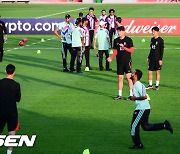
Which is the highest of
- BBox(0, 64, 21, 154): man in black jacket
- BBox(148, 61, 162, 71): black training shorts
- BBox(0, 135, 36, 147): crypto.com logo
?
BBox(0, 64, 21, 154): man in black jacket

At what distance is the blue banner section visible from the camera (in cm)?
4541

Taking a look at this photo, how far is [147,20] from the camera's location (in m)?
44.1

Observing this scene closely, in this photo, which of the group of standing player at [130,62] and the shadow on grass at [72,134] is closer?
the group of standing player at [130,62]

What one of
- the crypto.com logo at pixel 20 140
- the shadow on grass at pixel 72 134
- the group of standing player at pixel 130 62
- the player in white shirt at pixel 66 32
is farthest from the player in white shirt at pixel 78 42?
the crypto.com logo at pixel 20 140

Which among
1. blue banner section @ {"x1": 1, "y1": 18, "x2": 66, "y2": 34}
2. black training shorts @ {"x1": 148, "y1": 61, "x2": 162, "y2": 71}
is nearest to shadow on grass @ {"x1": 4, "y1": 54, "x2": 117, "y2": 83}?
black training shorts @ {"x1": 148, "y1": 61, "x2": 162, "y2": 71}

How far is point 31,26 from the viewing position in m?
45.9

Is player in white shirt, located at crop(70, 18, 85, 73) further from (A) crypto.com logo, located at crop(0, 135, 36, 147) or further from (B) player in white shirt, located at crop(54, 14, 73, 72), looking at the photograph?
(A) crypto.com logo, located at crop(0, 135, 36, 147)

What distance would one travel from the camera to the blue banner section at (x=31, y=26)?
45.4 meters

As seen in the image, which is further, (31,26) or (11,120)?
(31,26)

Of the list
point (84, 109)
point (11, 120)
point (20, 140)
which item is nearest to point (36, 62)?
point (84, 109)

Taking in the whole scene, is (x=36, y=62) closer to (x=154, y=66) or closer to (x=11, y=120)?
(x=154, y=66)

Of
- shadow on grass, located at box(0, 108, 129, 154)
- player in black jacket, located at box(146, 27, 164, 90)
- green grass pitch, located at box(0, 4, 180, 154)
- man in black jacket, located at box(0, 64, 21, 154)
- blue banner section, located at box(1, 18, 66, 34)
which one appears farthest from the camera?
blue banner section, located at box(1, 18, 66, 34)

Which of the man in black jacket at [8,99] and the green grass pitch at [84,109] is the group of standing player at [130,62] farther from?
the man in black jacket at [8,99]

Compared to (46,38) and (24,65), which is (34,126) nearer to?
(24,65)
